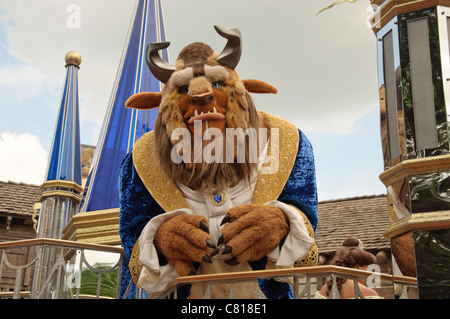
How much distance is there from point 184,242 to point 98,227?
63.3 inches

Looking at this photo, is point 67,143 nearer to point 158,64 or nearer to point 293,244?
point 158,64

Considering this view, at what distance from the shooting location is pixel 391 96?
2.36 meters

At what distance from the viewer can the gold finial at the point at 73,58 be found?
17.3 feet

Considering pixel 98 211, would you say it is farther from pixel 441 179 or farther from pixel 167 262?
pixel 441 179

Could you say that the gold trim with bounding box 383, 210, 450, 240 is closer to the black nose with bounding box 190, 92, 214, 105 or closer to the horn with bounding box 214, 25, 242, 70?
the black nose with bounding box 190, 92, 214, 105

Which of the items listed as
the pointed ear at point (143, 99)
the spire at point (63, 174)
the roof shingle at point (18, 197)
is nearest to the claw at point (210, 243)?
the pointed ear at point (143, 99)

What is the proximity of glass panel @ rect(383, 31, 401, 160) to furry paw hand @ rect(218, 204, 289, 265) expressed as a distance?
0.58 m

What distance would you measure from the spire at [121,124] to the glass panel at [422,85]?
2.33m

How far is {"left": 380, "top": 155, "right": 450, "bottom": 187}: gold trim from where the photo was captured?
2160mm

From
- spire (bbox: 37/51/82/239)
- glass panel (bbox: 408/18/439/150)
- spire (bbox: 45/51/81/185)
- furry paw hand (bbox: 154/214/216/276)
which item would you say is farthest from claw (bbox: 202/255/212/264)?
spire (bbox: 45/51/81/185)

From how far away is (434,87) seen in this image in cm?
224

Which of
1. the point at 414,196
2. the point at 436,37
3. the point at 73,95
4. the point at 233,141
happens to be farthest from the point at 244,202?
the point at 73,95

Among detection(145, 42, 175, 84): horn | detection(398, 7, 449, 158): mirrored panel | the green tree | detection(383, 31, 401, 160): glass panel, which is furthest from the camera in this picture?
the green tree

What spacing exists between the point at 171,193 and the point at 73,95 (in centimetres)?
253
